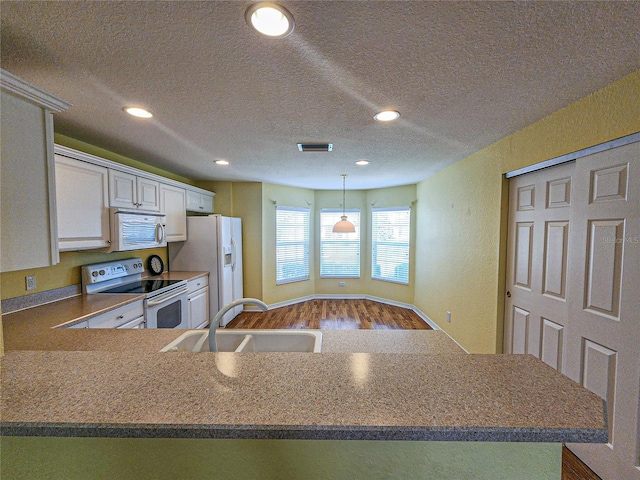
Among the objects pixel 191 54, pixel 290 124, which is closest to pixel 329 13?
pixel 191 54

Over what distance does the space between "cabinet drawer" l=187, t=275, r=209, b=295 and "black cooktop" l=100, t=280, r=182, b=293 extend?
0.28 m

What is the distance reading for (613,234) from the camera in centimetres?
159

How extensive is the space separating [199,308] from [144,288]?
0.99 metres

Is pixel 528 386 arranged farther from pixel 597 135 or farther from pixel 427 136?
pixel 427 136

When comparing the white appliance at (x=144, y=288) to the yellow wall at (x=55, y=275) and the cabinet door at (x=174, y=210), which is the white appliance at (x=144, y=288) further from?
the cabinet door at (x=174, y=210)

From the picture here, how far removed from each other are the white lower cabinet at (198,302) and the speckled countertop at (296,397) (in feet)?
8.70

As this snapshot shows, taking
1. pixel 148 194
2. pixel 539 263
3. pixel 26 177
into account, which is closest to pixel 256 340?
pixel 26 177

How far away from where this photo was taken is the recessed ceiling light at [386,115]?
188cm

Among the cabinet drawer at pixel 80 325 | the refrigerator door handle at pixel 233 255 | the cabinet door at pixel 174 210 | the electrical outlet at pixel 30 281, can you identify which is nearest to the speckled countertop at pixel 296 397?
the cabinet drawer at pixel 80 325

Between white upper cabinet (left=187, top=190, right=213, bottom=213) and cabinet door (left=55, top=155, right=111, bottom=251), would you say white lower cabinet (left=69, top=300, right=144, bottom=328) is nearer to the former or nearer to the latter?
cabinet door (left=55, top=155, right=111, bottom=251)

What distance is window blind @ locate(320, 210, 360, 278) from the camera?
574 cm

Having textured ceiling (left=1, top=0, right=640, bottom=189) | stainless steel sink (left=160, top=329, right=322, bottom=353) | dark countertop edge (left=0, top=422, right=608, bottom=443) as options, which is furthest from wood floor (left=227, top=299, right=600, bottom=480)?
dark countertop edge (left=0, top=422, right=608, bottom=443)

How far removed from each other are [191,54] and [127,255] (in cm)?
289

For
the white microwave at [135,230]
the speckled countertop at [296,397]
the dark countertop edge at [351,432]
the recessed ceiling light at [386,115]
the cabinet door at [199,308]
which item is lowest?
the cabinet door at [199,308]
